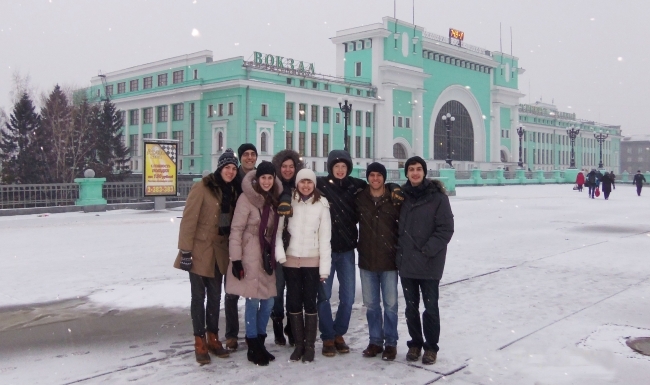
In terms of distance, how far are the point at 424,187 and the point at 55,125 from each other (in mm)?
43059

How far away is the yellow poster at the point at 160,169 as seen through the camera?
2030 cm

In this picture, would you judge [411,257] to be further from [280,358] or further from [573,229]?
[573,229]

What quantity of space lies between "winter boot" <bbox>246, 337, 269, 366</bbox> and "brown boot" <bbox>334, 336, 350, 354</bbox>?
0.69m

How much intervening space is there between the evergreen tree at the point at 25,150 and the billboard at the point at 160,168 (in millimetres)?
21208

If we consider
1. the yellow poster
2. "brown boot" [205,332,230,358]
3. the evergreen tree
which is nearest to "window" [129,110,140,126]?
the evergreen tree

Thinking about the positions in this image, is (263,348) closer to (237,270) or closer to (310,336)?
(310,336)

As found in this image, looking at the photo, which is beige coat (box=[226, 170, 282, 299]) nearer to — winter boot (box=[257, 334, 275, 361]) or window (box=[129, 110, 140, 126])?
winter boot (box=[257, 334, 275, 361])

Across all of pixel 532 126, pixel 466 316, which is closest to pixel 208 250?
pixel 466 316

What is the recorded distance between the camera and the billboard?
798 inches

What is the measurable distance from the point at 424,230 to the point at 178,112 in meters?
50.8

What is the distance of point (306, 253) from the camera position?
4.84 metres

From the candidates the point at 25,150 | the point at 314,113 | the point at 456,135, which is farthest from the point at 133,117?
the point at 456,135

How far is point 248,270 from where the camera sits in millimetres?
Answer: 4832

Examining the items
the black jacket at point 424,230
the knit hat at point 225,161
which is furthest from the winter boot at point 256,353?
the knit hat at point 225,161
